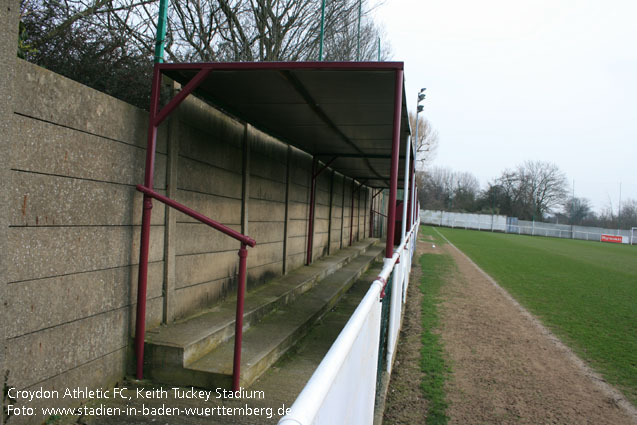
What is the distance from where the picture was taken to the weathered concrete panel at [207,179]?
387 cm

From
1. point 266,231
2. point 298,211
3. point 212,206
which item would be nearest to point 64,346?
point 212,206

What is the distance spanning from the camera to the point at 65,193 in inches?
101

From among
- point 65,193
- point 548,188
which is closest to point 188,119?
point 65,193

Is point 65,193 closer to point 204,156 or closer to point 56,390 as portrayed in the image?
point 56,390

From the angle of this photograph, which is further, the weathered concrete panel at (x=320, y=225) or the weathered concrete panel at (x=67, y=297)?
the weathered concrete panel at (x=320, y=225)

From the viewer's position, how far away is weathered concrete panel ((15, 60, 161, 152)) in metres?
2.28

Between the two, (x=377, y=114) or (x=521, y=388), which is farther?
(x=377, y=114)

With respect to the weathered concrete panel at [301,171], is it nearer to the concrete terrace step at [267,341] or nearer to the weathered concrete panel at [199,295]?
the concrete terrace step at [267,341]

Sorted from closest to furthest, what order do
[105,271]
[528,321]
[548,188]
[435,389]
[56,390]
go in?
[56,390], [105,271], [435,389], [528,321], [548,188]

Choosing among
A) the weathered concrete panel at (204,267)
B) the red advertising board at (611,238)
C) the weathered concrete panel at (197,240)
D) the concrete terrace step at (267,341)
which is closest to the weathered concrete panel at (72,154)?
the weathered concrete panel at (197,240)

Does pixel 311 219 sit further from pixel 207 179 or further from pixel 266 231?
pixel 207 179

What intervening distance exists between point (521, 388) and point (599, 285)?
29.6ft

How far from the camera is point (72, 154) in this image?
2.61 metres

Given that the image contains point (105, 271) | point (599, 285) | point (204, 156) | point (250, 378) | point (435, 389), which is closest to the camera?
point (105, 271)
